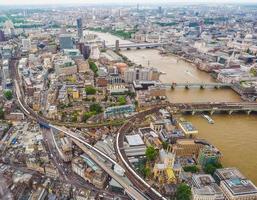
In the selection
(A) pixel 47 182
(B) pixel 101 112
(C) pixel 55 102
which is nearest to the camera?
(A) pixel 47 182

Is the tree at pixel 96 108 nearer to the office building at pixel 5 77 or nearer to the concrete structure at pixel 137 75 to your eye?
the concrete structure at pixel 137 75

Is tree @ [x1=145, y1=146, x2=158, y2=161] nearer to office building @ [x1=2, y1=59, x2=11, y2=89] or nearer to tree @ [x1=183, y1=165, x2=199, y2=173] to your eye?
tree @ [x1=183, y1=165, x2=199, y2=173]

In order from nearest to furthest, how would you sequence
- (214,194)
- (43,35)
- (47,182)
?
(214,194) → (47,182) → (43,35)

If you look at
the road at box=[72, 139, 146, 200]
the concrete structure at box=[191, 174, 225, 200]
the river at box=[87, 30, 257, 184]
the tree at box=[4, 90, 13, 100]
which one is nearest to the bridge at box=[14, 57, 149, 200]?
the road at box=[72, 139, 146, 200]

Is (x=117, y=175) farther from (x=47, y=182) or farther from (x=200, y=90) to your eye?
(x=200, y=90)

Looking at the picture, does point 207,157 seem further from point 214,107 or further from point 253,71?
point 253,71

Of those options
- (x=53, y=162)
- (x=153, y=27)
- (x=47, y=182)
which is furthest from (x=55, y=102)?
(x=153, y=27)
